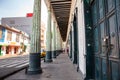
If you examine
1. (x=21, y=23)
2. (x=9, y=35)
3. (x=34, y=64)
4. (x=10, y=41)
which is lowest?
(x=34, y=64)

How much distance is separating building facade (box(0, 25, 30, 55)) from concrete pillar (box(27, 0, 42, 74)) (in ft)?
75.9

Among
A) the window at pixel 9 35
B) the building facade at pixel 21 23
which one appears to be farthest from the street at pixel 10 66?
the building facade at pixel 21 23

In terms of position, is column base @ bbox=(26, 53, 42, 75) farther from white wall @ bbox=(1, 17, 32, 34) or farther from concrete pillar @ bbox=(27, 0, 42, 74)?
white wall @ bbox=(1, 17, 32, 34)

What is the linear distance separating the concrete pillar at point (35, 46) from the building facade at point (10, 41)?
23.1 m

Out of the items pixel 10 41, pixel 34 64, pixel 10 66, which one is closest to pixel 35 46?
pixel 34 64

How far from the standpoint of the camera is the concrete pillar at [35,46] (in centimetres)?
754

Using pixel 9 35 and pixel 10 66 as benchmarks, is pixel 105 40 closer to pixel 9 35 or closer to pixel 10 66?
pixel 10 66

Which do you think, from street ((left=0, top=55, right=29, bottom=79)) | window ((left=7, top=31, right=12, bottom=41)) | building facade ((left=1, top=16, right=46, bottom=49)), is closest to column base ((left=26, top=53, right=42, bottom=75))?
street ((left=0, top=55, right=29, bottom=79))

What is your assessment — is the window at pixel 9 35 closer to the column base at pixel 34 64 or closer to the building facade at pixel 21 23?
the building facade at pixel 21 23

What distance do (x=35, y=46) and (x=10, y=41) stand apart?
90.3 ft

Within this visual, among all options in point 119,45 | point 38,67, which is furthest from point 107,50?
point 38,67

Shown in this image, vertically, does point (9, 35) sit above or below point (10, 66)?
above

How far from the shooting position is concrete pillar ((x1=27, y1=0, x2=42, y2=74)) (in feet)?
24.7

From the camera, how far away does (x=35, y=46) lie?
7785 millimetres
